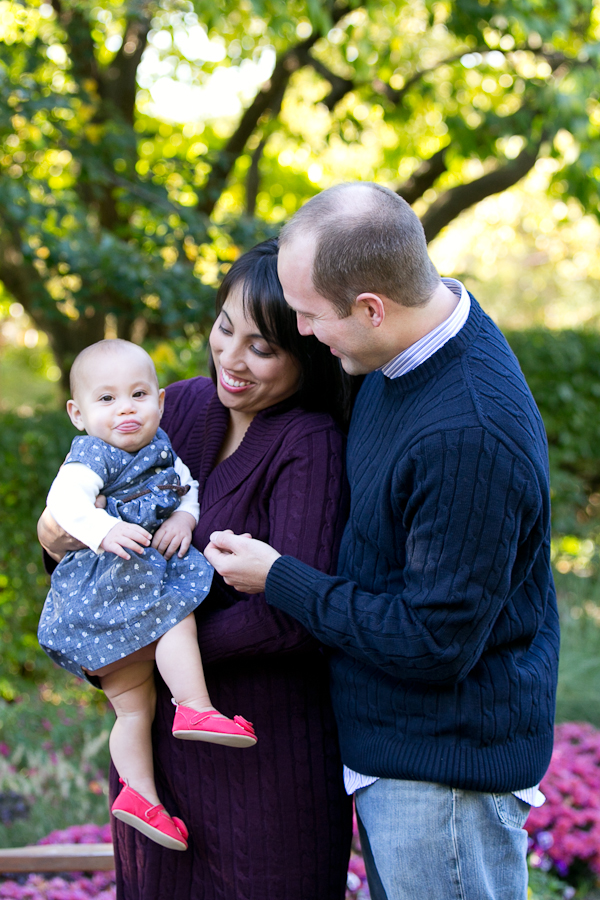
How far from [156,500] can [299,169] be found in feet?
23.3

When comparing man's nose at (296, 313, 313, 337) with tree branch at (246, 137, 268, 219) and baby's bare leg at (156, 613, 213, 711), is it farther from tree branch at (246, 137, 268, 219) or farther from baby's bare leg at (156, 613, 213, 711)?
tree branch at (246, 137, 268, 219)

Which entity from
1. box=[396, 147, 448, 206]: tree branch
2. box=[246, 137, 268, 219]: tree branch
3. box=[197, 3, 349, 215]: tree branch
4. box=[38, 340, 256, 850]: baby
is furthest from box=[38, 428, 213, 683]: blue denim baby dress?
box=[396, 147, 448, 206]: tree branch

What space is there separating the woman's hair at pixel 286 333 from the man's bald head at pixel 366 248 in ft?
0.93

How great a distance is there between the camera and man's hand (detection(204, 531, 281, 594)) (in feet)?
5.41

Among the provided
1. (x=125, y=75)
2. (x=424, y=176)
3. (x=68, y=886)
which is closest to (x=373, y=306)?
(x=68, y=886)

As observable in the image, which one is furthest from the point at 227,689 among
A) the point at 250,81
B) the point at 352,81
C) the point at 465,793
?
the point at 250,81

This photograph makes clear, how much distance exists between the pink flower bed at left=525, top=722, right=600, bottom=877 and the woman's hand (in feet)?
8.05

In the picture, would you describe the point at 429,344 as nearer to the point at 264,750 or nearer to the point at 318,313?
the point at 318,313

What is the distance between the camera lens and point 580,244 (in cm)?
1817

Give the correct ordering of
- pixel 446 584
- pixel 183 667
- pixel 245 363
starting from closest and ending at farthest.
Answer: pixel 446 584
pixel 183 667
pixel 245 363

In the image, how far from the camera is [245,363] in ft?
6.07

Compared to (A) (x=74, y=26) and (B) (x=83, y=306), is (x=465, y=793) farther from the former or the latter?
(A) (x=74, y=26)

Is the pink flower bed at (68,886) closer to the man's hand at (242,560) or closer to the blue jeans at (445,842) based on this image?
the blue jeans at (445,842)

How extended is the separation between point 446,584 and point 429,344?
1.50 ft
